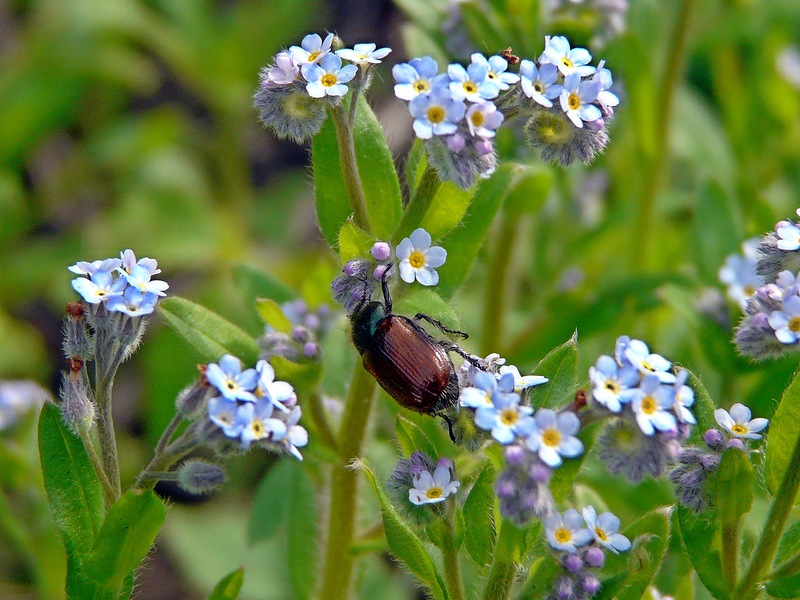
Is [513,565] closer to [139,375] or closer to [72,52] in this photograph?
[139,375]

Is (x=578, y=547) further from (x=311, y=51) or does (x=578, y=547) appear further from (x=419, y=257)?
(x=311, y=51)

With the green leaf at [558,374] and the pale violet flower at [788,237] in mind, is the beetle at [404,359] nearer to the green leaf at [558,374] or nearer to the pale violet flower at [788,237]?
the green leaf at [558,374]

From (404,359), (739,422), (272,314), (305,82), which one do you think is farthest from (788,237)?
(272,314)

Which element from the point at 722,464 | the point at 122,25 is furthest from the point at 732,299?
the point at 122,25

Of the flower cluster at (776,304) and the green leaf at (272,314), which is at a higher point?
the flower cluster at (776,304)

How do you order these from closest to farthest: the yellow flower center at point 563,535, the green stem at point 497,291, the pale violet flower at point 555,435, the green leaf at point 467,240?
1. the pale violet flower at point 555,435
2. the yellow flower center at point 563,535
3. the green leaf at point 467,240
4. the green stem at point 497,291

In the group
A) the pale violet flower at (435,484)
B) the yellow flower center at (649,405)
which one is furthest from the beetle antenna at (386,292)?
the yellow flower center at (649,405)
